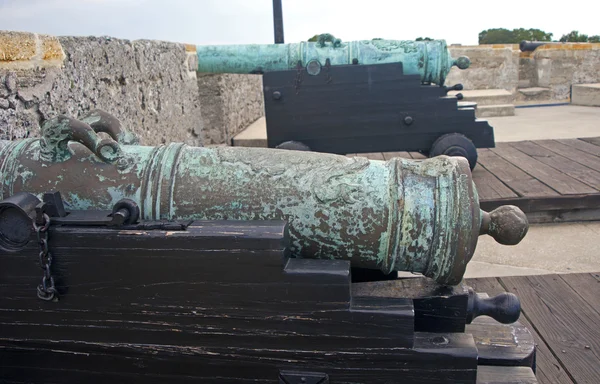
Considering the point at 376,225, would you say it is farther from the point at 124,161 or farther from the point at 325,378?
the point at 124,161

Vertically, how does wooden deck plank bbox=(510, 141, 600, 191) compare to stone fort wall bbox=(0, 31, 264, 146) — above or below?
below

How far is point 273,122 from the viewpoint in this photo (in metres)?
4.13

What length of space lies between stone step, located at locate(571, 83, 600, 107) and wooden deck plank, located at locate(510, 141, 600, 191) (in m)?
4.22

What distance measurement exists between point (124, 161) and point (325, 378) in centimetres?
72

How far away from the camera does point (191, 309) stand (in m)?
1.27

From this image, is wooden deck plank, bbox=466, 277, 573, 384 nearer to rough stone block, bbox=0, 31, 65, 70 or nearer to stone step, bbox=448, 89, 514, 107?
rough stone block, bbox=0, 31, 65, 70

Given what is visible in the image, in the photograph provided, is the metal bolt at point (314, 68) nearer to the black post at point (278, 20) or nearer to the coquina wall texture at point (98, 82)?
the coquina wall texture at point (98, 82)

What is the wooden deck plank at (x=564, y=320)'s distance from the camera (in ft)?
5.65

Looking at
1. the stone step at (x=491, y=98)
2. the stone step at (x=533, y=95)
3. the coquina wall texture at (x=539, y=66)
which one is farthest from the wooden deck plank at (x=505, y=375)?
the stone step at (x=533, y=95)

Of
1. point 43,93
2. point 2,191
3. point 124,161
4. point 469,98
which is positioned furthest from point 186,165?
point 469,98

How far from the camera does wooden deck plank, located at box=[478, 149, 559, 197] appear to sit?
11.5ft

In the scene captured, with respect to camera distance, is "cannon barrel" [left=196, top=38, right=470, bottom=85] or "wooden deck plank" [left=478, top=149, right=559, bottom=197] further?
"cannon barrel" [left=196, top=38, right=470, bottom=85]

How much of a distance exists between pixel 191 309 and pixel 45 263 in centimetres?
34

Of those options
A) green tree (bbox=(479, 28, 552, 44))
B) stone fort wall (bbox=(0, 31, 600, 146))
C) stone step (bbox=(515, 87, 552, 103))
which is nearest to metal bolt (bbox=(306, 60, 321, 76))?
stone fort wall (bbox=(0, 31, 600, 146))
